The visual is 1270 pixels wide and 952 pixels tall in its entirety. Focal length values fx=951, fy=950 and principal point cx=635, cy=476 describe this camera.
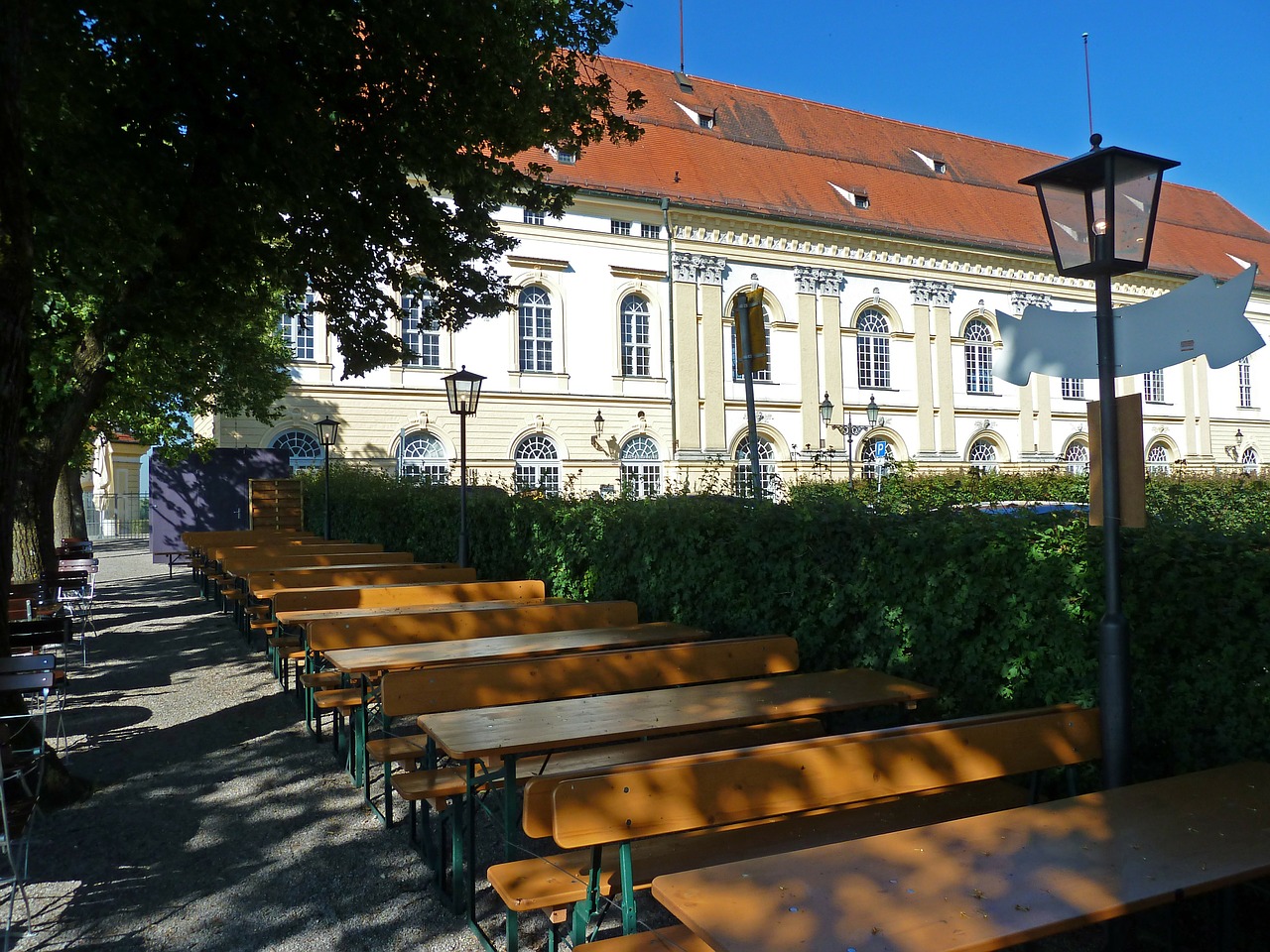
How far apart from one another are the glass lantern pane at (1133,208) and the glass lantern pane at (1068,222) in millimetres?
119

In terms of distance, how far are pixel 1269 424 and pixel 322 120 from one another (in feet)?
159

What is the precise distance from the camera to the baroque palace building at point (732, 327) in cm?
2891

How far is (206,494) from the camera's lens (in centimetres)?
2506

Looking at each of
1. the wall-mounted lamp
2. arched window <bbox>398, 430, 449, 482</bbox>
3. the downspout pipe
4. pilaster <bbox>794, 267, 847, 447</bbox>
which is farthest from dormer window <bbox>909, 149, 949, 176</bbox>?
arched window <bbox>398, 430, 449, 482</bbox>

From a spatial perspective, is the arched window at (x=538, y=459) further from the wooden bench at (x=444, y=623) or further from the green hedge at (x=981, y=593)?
the wooden bench at (x=444, y=623)

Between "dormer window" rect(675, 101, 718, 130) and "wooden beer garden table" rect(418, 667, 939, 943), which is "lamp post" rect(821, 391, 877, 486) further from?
"wooden beer garden table" rect(418, 667, 939, 943)

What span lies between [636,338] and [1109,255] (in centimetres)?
2821

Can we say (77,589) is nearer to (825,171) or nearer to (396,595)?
(396,595)

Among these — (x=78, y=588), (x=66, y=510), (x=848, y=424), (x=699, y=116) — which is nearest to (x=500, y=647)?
(x=78, y=588)

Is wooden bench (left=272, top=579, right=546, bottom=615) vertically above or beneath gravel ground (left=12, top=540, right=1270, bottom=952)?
above

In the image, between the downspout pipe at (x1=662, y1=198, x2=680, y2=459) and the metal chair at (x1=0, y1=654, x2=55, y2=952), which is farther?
the downspout pipe at (x1=662, y1=198, x2=680, y2=459)

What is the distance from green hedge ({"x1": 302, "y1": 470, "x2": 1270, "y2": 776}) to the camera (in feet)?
11.5

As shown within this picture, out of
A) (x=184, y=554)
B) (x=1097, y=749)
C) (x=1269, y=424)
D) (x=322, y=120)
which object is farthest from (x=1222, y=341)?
(x=1269, y=424)

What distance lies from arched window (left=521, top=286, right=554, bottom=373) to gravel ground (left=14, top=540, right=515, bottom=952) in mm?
22071
